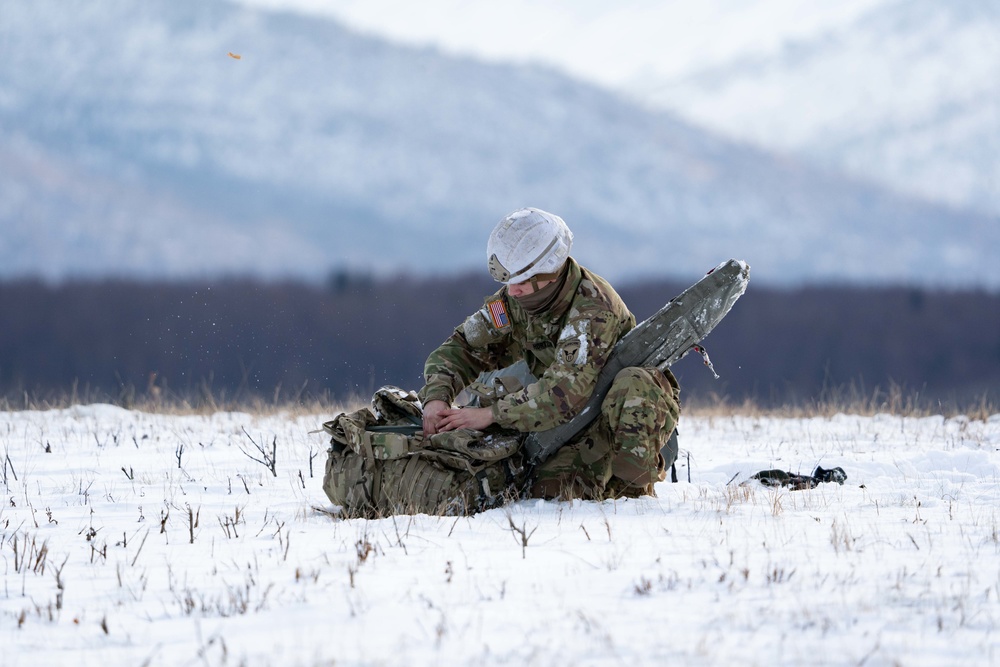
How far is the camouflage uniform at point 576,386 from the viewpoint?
206 inches

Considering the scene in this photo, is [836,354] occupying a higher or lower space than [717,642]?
higher

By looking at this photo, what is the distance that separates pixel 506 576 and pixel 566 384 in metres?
1.64

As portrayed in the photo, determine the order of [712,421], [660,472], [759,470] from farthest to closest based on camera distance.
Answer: [712,421] < [759,470] < [660,472]

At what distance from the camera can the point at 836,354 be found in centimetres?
6988

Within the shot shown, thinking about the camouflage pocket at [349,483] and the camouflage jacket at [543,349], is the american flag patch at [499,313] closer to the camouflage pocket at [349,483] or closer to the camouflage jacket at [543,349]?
the camouflage jacket at [543,349]

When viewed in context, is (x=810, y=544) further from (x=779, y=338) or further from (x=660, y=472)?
(x=779, y=338)

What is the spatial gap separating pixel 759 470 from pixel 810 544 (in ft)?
8.54

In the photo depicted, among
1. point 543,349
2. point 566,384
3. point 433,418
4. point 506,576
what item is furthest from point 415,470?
point 506,576

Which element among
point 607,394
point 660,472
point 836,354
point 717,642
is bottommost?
point 717,642

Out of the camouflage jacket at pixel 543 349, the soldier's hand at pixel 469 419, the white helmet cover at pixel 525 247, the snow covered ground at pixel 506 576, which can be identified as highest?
the white helmet cover at pixel 525 247

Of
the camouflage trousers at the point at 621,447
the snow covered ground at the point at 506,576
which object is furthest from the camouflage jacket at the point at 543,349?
the snow covered ground at the point at 506,576

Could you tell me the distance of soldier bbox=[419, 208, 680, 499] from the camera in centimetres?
524

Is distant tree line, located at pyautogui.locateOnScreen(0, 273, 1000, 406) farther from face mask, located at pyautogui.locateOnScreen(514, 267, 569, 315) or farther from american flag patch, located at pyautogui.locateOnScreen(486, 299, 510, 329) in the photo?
face mask, located at pyautogui.locateOnScreen(514, 267, 569, 315)

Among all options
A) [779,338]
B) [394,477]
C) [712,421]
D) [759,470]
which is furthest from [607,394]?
[779,338]
